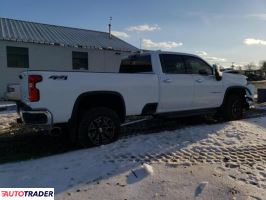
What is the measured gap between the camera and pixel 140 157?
6539 mm

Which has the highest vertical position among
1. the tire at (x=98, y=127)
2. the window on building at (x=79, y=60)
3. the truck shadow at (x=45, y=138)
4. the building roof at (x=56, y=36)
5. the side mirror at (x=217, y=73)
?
the building roof at (x=56, y=36)

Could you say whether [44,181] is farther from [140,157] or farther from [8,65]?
[8,65]

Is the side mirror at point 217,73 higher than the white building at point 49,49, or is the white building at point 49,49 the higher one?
the white building at point 49,49

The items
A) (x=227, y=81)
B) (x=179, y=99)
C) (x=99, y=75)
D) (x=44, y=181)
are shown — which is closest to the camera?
(x=44, y=181)

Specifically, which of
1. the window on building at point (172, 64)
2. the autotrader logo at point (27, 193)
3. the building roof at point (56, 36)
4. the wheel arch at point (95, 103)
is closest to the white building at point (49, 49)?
the building roof at point (56, 36)

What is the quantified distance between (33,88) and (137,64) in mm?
3216

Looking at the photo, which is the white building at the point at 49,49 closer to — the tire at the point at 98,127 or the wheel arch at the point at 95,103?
the wheel arch at the point at 95,103

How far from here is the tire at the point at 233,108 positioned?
33.9ft

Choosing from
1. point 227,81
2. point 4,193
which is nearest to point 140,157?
point 4,193

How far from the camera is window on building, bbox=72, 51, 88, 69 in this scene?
21734 millimetres

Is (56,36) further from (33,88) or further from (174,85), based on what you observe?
(33,88)

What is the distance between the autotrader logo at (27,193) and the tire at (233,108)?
6477 mm

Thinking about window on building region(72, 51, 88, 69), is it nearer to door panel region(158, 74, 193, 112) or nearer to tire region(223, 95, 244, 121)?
tire region(223, 95, 244, 121)

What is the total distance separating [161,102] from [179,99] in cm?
61
